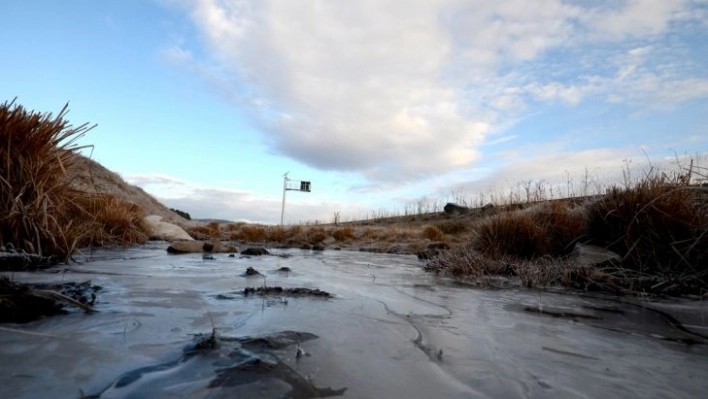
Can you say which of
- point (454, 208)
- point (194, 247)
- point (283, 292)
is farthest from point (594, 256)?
point (454, 208)

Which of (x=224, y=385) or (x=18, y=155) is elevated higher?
(x=18, y=155)

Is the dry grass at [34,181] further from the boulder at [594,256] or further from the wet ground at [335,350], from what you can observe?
the boulder at [594,256]

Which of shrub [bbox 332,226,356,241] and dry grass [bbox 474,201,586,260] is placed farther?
shrub [bbox 332,226,356,241]

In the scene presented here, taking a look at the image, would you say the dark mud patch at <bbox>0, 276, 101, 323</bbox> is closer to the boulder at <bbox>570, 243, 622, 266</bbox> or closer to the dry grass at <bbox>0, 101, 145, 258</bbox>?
the dry grass at <bbox>0, 101, 145, 258</bbox>

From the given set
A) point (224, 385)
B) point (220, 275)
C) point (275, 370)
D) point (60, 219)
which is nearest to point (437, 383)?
point (275, 370)

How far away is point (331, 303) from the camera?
8.13 ft

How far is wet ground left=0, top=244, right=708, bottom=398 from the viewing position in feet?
3.54

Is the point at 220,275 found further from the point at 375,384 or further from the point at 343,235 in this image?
the point at 343,235

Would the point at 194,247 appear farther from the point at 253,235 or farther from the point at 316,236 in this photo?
the point at 253,235

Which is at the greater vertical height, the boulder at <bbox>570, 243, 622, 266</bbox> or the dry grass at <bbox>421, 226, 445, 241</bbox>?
the dry grass at <bbox>421, 226, 445, 241</bbox>

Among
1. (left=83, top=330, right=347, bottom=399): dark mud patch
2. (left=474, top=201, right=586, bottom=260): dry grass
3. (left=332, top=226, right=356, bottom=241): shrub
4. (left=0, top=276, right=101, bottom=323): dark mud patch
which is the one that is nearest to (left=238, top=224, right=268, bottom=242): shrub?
(left=332, top=226, right=356, bottom=241): shrub

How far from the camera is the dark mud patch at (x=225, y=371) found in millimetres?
1012

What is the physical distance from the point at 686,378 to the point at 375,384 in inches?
43.5

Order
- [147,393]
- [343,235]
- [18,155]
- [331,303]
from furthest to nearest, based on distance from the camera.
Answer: [343,235] < [18,155] < [331,303] < [147,393]
